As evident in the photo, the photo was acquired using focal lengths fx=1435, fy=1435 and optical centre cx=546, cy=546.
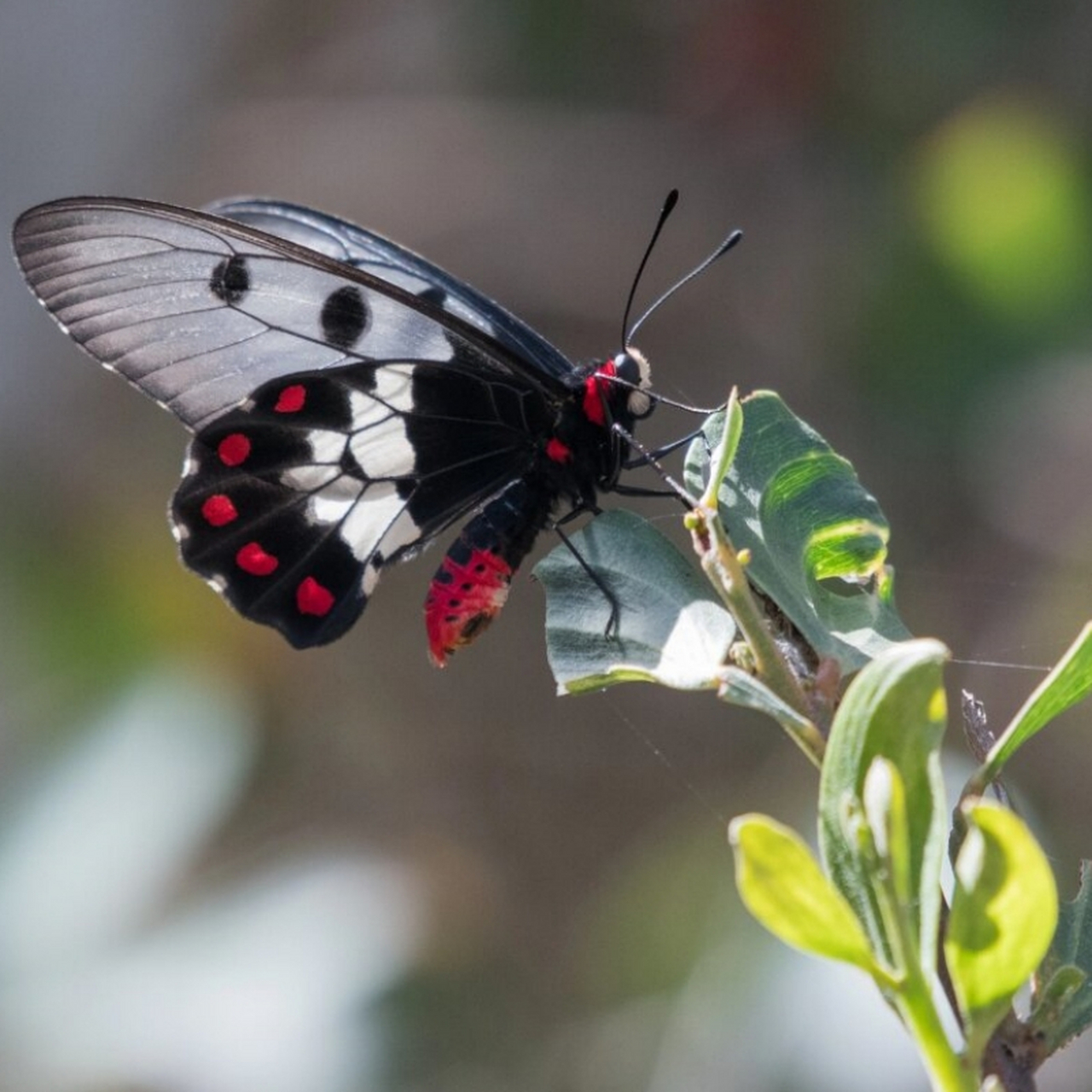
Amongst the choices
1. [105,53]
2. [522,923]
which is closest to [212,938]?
[522,923]

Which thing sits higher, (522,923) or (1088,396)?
(1088,396)

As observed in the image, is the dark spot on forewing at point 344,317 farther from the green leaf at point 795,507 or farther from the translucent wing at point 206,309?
the green leaf at point 795,507

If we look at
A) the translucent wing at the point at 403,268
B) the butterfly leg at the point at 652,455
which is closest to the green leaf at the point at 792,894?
the butterfly leg at the point at 652,455

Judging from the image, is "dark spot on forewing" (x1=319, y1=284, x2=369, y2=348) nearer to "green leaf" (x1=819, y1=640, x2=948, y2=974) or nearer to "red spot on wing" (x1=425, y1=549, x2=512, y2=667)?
"red spot on wing" (x1=425, y1=549, x2=512, y2=667)

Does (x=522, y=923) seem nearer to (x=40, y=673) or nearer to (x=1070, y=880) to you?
(x=40, y=673)

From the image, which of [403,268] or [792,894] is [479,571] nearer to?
[403,268]
